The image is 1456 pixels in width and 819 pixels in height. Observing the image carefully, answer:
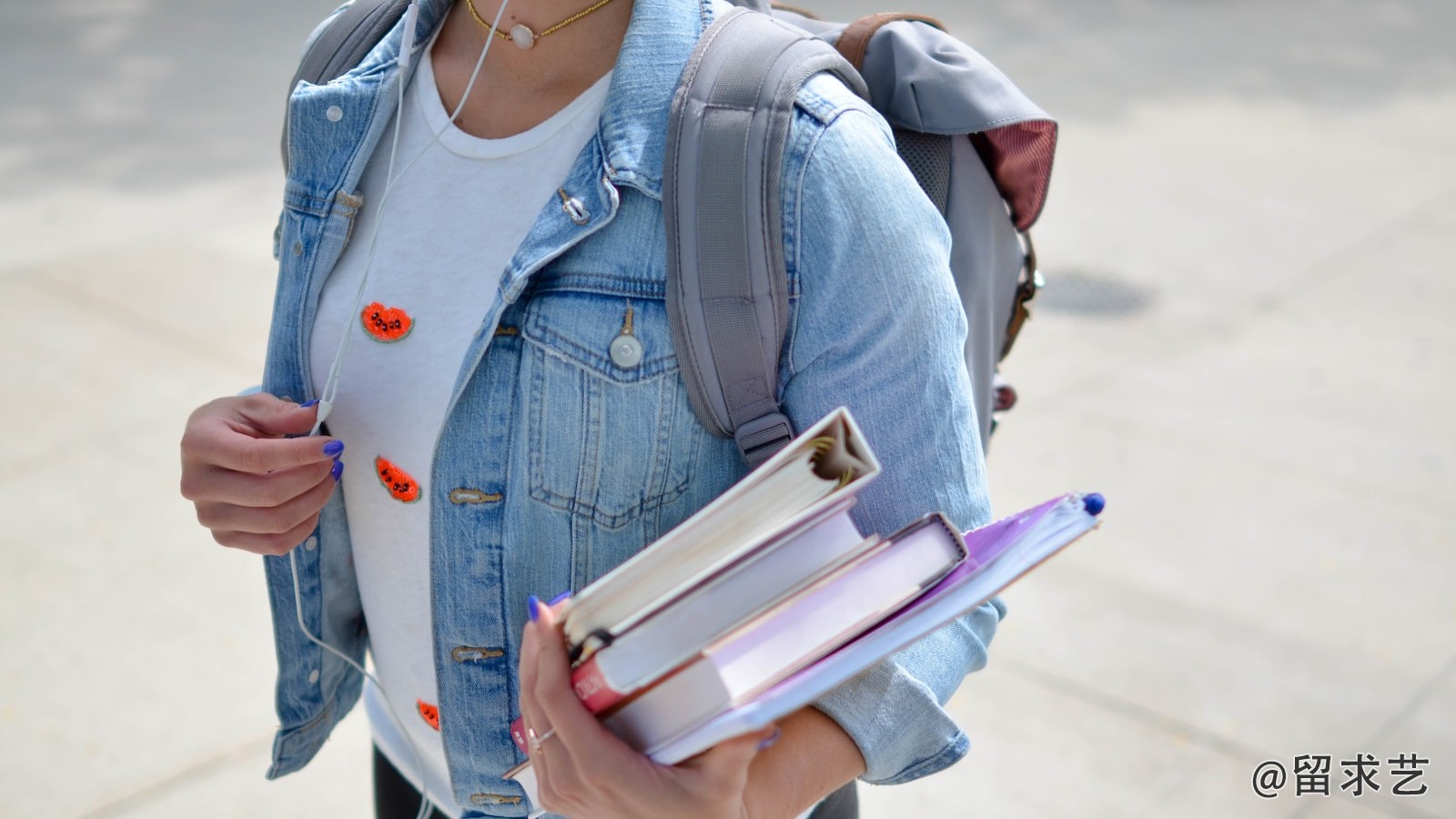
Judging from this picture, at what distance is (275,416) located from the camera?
1.29 metres

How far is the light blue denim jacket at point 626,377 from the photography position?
1069 mm

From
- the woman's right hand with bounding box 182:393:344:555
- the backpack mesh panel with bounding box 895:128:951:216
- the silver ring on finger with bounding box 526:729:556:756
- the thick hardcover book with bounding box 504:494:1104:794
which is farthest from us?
the backpack mesh panel with bounding box 895:128:951:216

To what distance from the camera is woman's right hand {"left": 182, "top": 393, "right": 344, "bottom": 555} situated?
1.23 metres

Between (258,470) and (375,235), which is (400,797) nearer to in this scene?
(258,470)

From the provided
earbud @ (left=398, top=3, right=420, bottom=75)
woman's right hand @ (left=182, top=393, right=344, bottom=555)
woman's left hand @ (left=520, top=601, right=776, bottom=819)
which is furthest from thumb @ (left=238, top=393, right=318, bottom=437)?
woman's left hand @ (left=520, top=601, right=776, bottom=819)

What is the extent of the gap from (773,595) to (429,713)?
68 centimetres

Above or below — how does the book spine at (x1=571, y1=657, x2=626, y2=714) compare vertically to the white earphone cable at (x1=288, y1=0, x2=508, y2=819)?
below

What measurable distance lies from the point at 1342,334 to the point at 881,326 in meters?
4.66

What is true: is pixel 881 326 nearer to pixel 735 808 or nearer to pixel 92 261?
pixel 735 808

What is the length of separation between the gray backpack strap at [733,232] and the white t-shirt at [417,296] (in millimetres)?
164

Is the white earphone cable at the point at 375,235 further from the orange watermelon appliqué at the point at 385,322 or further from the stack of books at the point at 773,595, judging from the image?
the stack of books at the point at 773,595

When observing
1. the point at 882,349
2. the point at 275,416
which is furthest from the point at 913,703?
the point at 275,416

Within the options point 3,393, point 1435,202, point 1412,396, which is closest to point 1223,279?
point 1412,396

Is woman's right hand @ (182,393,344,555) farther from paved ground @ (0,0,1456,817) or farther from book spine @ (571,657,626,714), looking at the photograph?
paved ground @ (0,0,1456,817)
